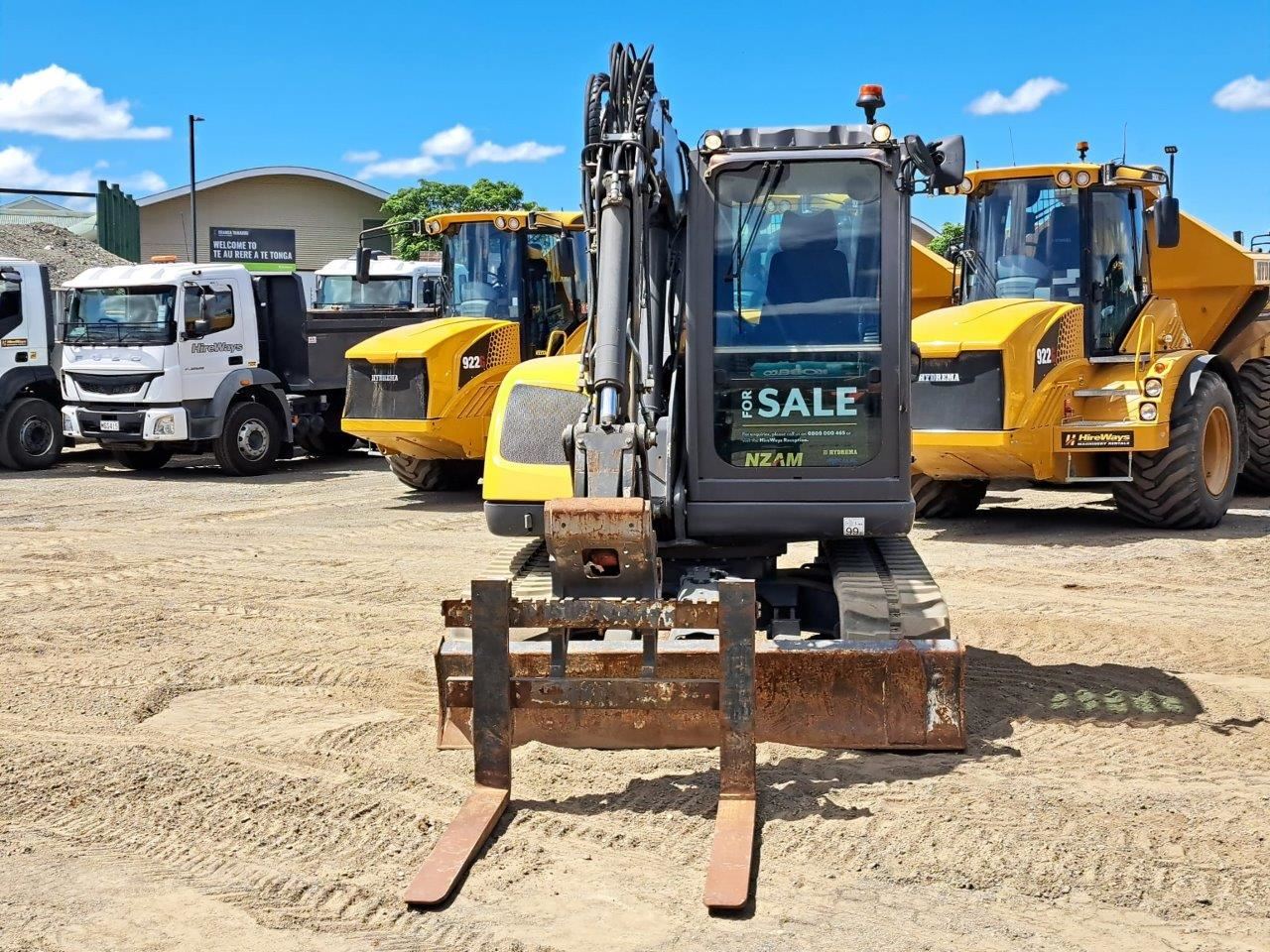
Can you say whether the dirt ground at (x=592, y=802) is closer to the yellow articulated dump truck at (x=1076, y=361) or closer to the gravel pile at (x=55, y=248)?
the yellow articulated dump truck at (x=1076, y=361)

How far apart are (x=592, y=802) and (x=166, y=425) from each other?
1247cm

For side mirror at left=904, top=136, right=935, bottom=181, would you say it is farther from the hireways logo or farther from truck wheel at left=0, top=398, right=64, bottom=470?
truck wheel at left=0, top=398, right=64, bottom=470

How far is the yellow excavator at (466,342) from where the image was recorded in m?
13.4

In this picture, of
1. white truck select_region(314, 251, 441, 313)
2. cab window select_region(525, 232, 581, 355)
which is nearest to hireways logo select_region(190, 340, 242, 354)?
white truck select_region(314, 251, 441, 313)

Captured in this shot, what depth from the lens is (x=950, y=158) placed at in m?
6.18

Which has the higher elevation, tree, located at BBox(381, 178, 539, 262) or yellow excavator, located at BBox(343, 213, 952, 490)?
tree, located at BBox(381, 178, 539, 262)

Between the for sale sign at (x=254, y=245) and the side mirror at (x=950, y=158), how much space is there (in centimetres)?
3469

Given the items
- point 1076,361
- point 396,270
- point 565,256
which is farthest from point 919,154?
point 396,270

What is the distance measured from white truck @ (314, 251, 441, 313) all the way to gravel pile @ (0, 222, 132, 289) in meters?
10.6

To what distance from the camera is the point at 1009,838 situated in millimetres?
4613

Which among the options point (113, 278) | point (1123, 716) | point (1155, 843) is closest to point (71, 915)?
point (1155, 843)

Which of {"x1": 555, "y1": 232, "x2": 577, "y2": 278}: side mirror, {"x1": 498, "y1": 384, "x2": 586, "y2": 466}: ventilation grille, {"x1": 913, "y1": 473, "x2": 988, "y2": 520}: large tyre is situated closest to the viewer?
{"x1": 498, "y1": 384, "x2": 586, "y2": 466}: ventilation grille

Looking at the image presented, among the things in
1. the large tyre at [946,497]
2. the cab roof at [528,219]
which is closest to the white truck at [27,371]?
the cab roof at [528,219]

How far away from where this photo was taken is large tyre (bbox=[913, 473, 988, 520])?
12188mm
